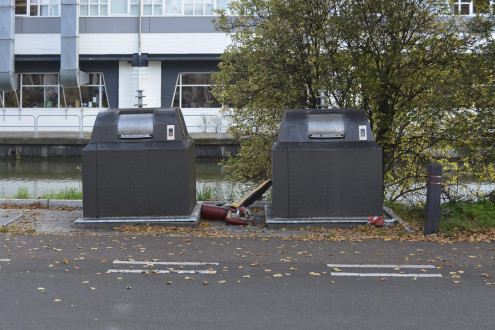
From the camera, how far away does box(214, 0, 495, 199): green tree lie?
10.9 meters

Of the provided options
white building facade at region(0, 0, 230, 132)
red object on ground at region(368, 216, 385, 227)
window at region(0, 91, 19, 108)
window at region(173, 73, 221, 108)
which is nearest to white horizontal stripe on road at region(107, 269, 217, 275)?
red object on ground at region(368, 216, 385, 227)

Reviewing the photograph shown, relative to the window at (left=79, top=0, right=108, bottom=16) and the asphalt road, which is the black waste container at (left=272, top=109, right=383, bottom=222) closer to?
the asphalt road

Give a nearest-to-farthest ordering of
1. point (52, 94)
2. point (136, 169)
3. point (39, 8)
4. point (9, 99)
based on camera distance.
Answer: point (136, 169), point (39, 8), point (9, 99), point (52, 94)

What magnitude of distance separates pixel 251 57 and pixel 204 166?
14620mm

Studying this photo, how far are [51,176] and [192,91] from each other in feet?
43.2

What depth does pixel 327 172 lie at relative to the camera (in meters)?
9.60

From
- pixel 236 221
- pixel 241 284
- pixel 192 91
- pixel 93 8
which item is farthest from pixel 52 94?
pixel 241 284

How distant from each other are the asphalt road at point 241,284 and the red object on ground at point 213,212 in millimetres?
1877

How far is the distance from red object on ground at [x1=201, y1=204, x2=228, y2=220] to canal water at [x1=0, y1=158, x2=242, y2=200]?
11.7 ft

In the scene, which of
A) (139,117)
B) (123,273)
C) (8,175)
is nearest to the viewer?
(123,273)

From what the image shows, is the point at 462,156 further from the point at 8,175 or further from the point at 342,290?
the point at 8,175

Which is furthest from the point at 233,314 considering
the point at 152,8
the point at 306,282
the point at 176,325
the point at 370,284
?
the point at 152,8

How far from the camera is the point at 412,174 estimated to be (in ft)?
39.8

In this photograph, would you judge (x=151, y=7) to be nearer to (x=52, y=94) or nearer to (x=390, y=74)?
(x=52, y=94)
